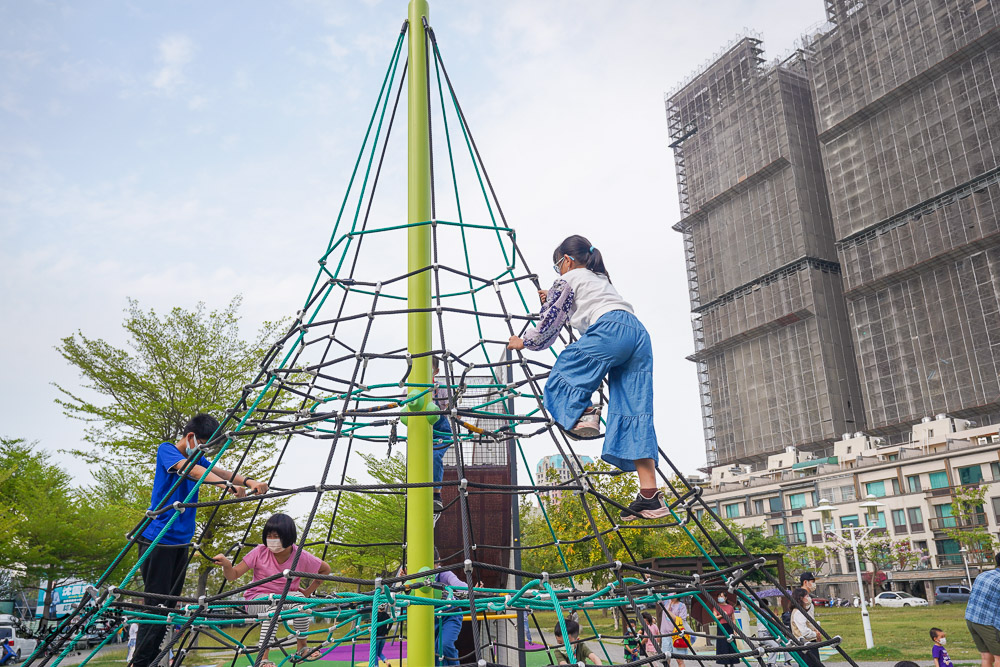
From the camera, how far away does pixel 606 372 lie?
310cm

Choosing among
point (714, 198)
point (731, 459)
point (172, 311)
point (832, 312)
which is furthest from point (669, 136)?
point (172, 311)

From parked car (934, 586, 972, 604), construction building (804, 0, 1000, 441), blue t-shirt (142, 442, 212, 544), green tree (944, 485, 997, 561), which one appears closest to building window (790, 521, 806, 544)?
construction building (804, 0, 1000, 441)

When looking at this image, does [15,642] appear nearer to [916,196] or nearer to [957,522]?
[957,522]

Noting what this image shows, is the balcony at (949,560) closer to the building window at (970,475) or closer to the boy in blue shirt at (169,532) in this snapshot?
the building window at (970,475)

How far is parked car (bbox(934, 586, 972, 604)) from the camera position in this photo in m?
29.5

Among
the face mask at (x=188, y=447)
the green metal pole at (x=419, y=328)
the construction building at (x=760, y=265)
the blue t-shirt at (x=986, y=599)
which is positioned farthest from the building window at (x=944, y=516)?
the face mask at (x=188, y=447)

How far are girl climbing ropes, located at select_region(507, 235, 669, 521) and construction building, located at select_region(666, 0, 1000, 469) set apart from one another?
45.5 meters

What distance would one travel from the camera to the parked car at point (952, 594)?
96.7ft

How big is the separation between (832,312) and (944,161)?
12764mm

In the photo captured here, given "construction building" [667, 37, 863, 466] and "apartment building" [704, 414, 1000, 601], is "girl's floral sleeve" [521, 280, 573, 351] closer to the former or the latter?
"apartment building" [704, 414, 1000, 601]

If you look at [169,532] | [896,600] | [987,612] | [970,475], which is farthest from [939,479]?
[169,532]

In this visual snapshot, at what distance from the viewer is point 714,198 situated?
58.8 meters

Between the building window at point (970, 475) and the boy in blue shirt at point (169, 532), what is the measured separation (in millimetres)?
39255

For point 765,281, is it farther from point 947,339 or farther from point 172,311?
point 172,311
